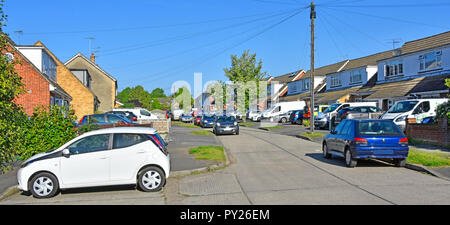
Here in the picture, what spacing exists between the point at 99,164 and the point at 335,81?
144 ft

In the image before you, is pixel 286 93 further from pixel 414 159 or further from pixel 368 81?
pixel 414 159

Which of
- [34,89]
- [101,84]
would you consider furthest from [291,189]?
[101,84]

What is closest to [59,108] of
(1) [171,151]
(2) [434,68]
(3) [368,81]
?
(1) [171,151]

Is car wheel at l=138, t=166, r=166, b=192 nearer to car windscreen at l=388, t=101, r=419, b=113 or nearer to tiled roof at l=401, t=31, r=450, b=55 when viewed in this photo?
car windscreen at l=388, t=101, r=419, b=113

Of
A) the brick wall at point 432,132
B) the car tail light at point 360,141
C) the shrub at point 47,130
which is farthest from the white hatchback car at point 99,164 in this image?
the brick wall at point 432,132

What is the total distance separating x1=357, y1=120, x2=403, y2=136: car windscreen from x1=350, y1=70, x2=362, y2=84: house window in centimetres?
3323

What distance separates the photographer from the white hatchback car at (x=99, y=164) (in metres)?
9.27


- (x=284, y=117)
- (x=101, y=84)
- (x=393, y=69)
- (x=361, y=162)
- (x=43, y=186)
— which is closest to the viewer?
(x=43, y=186)

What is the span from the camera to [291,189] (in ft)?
30.5

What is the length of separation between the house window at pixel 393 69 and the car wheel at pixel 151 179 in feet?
107

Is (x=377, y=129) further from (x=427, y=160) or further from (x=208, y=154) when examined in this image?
(x=208, y=154)

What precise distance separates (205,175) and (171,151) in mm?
5531

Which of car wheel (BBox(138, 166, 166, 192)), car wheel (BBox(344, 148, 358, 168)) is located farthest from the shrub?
car wheel (BBox(344, 148, 358, 168))

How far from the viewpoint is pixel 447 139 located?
16.7m
